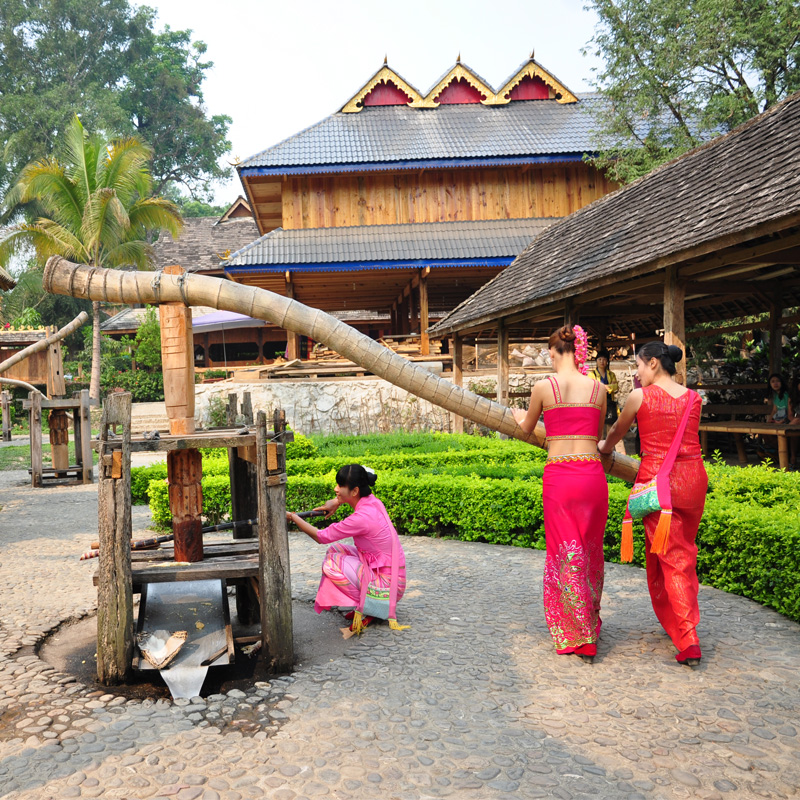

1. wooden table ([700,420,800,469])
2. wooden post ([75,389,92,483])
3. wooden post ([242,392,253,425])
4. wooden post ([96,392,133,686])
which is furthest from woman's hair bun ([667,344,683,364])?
wooden post ([75,389,92,483])

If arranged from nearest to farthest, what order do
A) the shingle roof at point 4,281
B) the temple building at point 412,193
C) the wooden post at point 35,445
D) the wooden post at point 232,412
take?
1. the wooden post at point 232,412
2. the shingle roof at point 4,281
3. the wooden post at point 35,445
4. the temple building at point 412,193

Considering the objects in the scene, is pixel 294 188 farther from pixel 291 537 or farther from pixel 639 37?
Result: pixel 291 537

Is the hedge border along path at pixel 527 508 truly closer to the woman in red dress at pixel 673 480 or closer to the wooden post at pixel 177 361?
the woman in red dress at pixel 673 480

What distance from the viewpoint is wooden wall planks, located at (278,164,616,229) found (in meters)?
19.0

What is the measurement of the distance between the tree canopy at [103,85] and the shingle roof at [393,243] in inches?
966

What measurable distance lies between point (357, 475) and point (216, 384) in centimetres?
1352

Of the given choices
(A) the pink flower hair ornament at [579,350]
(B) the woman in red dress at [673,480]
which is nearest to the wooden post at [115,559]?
(A) the pink flower hair ornament at [579,350]

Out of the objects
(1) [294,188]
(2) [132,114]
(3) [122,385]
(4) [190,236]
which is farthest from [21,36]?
(1) [294,188]

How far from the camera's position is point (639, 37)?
16.3m

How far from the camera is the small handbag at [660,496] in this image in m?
3.83

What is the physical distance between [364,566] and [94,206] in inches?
837

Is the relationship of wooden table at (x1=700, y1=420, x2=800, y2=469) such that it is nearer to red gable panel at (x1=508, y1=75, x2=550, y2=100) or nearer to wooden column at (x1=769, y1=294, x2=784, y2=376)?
wooden column at (x1=769, y1=294, x2=784, y2=376)

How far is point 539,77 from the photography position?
2216cm

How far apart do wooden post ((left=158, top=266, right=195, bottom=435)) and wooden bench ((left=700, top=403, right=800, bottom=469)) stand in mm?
7920
